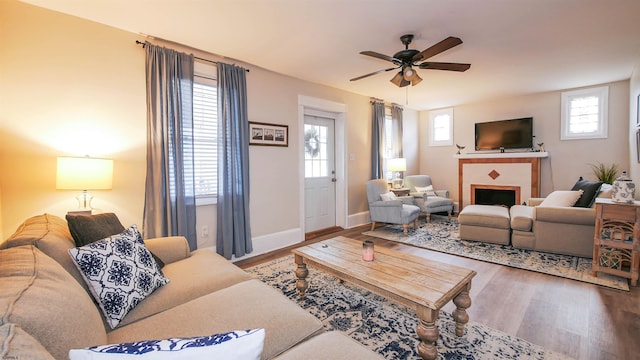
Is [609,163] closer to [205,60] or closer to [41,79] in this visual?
[205,60]

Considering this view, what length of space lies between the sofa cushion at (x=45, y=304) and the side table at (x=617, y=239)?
410 centimetres

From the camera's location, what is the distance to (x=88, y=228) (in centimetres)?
162

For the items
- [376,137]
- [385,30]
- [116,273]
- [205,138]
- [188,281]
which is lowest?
[188,281]

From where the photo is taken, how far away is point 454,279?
1.81 metres

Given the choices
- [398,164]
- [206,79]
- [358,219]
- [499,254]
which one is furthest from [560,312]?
[206,79]

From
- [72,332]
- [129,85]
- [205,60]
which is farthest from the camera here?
[205,60]

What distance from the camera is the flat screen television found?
5.28 m

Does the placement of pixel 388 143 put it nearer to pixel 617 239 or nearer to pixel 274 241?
pixel 274 241

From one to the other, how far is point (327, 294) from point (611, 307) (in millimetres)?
2350

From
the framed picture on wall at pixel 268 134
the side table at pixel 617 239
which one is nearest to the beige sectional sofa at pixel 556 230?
the side table at pixel 617 239

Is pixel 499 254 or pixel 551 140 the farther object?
pixel 551 140

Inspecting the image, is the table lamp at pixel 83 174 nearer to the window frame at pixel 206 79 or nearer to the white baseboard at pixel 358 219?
the window frame at pixel 206 79

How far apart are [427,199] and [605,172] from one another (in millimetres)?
2850

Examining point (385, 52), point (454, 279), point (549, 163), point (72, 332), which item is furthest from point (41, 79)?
point (549, 163)
